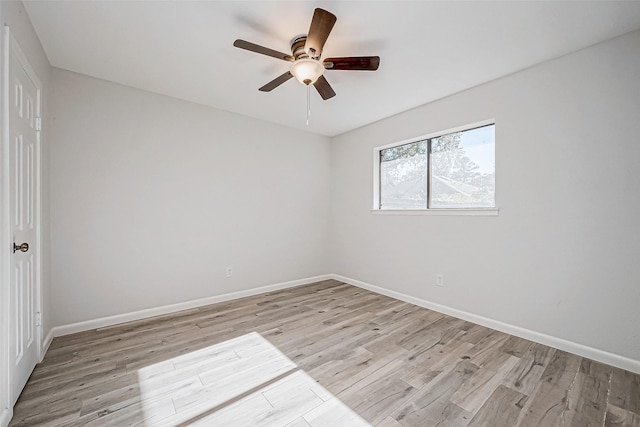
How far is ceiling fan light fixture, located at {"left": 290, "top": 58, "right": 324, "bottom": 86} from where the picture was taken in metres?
1.96

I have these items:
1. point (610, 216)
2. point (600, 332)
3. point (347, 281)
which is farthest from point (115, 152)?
point (600, 332)

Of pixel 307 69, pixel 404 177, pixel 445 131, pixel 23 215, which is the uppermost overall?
A: pixel 307 69

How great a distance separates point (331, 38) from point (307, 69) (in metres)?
0.33

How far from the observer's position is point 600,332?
2.09m

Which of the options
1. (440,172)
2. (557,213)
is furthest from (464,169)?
(557,213)

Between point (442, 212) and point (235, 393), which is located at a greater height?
point (442, 212)

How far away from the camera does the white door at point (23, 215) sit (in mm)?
1595

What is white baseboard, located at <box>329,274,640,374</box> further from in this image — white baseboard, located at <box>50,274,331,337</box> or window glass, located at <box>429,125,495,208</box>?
white baseboard, located at <box>50,274,331,337</box>

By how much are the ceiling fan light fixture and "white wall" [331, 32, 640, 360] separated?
5.84 ft

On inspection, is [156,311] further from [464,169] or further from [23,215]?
[464,169]

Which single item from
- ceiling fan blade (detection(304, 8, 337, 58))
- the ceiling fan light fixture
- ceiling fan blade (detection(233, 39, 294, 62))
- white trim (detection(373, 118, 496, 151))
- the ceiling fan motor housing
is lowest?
white trim (detection(373, 118, 496, 151))

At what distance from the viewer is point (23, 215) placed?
1.80 meters

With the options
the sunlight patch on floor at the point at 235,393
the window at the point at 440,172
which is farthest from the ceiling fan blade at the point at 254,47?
the sunlight patch on floor at the point at 235,393

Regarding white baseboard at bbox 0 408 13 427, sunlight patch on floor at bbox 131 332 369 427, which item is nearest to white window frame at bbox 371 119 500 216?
sunlight patch on floor at bbox 131 332 369 427
